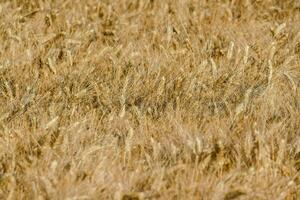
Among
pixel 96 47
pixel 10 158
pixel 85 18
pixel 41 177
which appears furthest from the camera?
pixel 85 18

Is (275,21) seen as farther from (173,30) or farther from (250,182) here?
(250,182)

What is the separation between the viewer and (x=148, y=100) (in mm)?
3145

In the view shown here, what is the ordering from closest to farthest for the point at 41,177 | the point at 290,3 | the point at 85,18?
1. the point at 41,177
2. the point at 85,18
3. the point at 290,3

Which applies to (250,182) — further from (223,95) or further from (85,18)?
(85,18)

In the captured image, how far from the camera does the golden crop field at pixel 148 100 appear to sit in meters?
2.44

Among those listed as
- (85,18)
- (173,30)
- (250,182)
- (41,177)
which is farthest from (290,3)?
(41,177)

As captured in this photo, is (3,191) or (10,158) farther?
(10,158)

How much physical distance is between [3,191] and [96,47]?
1547 millimetres

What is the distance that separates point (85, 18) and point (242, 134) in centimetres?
170

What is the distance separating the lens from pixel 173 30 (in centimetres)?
401

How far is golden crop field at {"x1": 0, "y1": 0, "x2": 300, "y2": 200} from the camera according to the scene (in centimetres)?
244

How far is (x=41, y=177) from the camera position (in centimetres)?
232

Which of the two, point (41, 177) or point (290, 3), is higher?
point (41, 177)

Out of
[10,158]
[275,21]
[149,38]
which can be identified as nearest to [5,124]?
[10,158]
